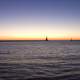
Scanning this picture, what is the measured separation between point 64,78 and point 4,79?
382cm

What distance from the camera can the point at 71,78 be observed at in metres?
9.17

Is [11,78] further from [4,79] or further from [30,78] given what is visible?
[30,78]

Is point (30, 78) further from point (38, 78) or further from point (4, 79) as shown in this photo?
point (4, 79)

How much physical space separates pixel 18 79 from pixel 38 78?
1.29 meters

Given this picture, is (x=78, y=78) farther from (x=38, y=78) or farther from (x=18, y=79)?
(x=18, y=79)

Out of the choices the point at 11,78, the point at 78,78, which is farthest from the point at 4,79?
the point at 78,78

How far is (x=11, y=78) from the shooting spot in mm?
9109

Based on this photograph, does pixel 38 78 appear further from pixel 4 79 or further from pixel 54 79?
pixel 4 79

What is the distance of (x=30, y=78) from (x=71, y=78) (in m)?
2.66

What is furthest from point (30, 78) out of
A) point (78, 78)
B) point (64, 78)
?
point (78, 78)

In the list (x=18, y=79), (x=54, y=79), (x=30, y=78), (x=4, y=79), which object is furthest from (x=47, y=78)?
(x=4, y=79)

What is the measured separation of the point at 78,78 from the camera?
912 centimetres

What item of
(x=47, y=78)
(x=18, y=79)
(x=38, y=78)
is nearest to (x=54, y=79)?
(x=47, y=78)

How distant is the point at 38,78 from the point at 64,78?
5.54 feet
